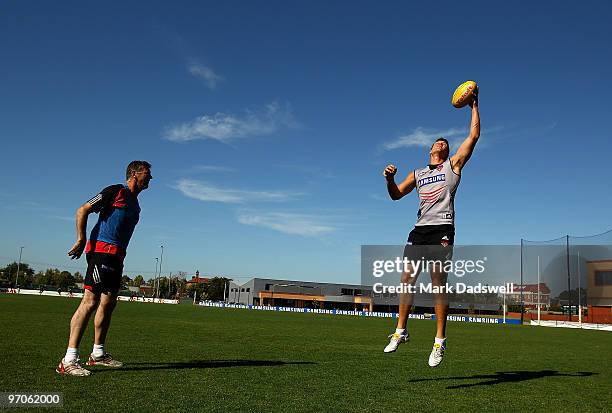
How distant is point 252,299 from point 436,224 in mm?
109567

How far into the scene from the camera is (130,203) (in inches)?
244

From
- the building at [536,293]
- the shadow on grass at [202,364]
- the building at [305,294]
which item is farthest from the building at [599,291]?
the building at [305,294]

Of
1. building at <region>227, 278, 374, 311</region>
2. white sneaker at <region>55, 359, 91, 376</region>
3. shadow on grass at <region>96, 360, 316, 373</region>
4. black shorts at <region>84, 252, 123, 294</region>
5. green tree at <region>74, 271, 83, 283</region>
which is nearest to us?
white sneaker at <region>55, 359, 91, 376</region>

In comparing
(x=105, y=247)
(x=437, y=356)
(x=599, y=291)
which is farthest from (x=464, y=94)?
(x=599, y=291)

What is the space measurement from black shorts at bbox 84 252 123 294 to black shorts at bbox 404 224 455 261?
3488mm

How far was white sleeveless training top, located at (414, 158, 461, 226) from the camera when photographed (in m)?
5.70

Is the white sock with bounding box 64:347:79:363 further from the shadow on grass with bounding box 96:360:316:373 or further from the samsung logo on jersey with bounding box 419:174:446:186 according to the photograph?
the samsung logo on jersey with bounding box 419:174:446:186

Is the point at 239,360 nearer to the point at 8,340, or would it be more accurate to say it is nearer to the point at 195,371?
the point at 195,371

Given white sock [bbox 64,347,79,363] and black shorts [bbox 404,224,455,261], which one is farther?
black shorts [bbox 404,224,455,261]

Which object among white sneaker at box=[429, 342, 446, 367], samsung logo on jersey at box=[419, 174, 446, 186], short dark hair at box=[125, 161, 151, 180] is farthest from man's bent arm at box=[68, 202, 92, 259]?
white sneaker at box=[429, 342, 446, 367]

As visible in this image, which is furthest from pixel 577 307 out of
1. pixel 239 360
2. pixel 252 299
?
pixel 252 299

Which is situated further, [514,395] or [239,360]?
[239,360]

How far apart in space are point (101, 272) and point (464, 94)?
187 inches

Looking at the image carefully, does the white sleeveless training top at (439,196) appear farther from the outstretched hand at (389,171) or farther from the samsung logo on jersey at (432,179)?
the outstretched hand at (389,171)
